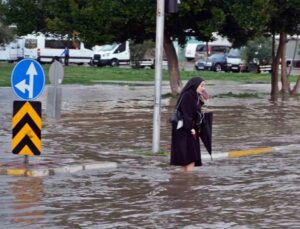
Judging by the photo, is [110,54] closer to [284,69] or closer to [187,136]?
[284,69]

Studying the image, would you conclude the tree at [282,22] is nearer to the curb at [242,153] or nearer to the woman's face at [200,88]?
the curb at [242,153]

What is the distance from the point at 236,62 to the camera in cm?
7100

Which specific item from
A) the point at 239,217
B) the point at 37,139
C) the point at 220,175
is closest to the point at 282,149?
the point at 220,175

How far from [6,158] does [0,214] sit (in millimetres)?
4938

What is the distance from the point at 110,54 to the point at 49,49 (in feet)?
18.5

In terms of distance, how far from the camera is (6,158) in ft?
47.2

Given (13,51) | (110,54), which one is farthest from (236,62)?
(13,51)

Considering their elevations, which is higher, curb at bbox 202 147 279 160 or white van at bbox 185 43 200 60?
white van at bbox 185 43 200 60

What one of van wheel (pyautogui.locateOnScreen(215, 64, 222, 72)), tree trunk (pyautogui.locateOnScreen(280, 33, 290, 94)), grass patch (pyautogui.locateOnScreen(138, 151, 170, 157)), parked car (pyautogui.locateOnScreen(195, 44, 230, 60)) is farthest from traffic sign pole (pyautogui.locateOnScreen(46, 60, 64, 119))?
parked car (pyautogui.locateOnScreen(195, 44, 230, 60))

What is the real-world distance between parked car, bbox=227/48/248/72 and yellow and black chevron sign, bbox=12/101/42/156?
2292 inches

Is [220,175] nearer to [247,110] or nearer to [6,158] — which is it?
[6,158]

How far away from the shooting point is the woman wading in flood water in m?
13.1

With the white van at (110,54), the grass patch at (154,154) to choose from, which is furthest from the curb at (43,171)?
the white van at (110,54)

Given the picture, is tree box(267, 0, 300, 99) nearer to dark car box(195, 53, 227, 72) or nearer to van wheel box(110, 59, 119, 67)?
dark car box(195, 53, 227, 72)
